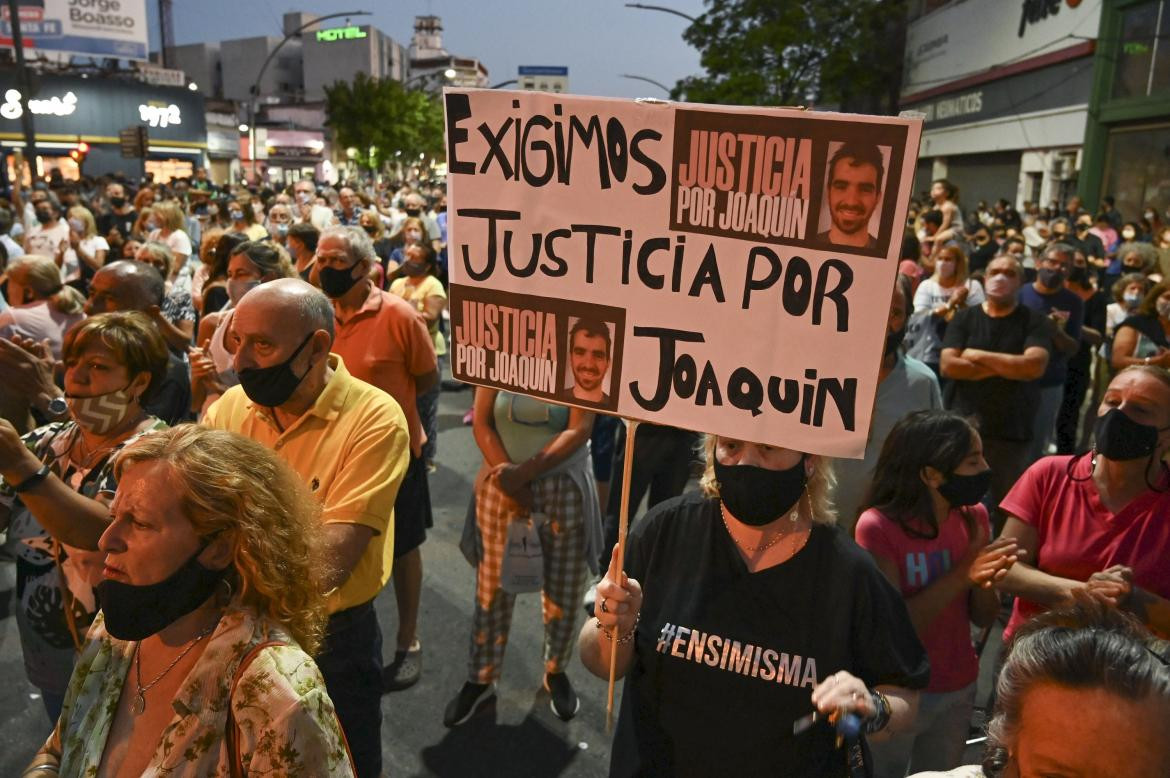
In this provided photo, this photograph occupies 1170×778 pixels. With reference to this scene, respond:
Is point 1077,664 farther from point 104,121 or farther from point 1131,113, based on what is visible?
point 104,121

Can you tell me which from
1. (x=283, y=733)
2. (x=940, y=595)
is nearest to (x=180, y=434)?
(x=283, y=733)

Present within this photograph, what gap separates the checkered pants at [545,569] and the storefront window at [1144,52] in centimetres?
2023

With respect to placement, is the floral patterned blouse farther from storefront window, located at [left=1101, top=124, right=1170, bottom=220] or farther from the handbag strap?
storefront window, located at [left=1101, top=124, right=1170, bottom=220]

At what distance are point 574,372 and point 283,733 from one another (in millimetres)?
1124

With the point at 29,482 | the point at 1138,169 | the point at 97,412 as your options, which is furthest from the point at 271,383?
the point at 1138,169

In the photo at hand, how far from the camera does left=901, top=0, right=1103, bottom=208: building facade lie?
23.2m

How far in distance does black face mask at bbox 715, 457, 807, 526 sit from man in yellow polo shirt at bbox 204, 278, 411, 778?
118 centimetres

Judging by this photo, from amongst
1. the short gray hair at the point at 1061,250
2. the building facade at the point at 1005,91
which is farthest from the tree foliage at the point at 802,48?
the short gray hair at the point at 1061,250

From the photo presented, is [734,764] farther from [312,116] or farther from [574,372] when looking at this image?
[312,116]

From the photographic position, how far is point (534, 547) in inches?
162

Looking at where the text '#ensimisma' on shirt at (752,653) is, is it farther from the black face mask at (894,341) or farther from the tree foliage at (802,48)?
the tree foliage at (802,48)

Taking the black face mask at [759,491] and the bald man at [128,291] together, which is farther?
the bald man at [128,291]

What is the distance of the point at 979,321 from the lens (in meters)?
5.42

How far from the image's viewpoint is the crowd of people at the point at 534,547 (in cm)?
194
